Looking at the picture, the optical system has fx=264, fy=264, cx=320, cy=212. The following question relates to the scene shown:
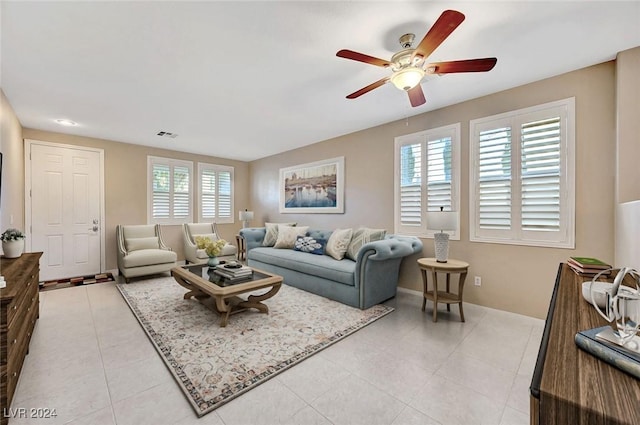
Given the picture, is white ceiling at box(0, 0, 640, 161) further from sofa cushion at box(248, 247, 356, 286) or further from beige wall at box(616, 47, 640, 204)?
sofa cushion at box(248, 247, 356, 286)

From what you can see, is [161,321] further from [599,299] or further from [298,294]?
[599,299]

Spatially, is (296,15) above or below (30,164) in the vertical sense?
above

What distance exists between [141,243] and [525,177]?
5793 mm

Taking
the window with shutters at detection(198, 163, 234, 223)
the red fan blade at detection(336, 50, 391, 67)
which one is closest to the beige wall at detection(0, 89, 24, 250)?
the window with shutters at detection(198, 163, 234, 223)

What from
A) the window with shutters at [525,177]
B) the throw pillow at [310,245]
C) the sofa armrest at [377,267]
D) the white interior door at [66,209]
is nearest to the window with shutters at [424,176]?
the window with shutters at [525,177]

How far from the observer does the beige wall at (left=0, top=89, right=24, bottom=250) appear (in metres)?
2.94

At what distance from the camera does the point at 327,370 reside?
1.98m

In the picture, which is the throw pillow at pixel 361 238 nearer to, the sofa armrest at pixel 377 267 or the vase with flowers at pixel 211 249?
the sofa armrest at pixel 377 267

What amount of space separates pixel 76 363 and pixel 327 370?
1928 mm

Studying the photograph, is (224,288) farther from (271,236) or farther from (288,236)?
(271,236)

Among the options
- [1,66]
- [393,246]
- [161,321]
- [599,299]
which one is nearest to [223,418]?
[161,321]

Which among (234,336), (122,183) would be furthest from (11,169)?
(234,336)

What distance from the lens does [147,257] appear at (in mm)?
4359

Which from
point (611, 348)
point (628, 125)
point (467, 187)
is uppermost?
point (628, 125)
